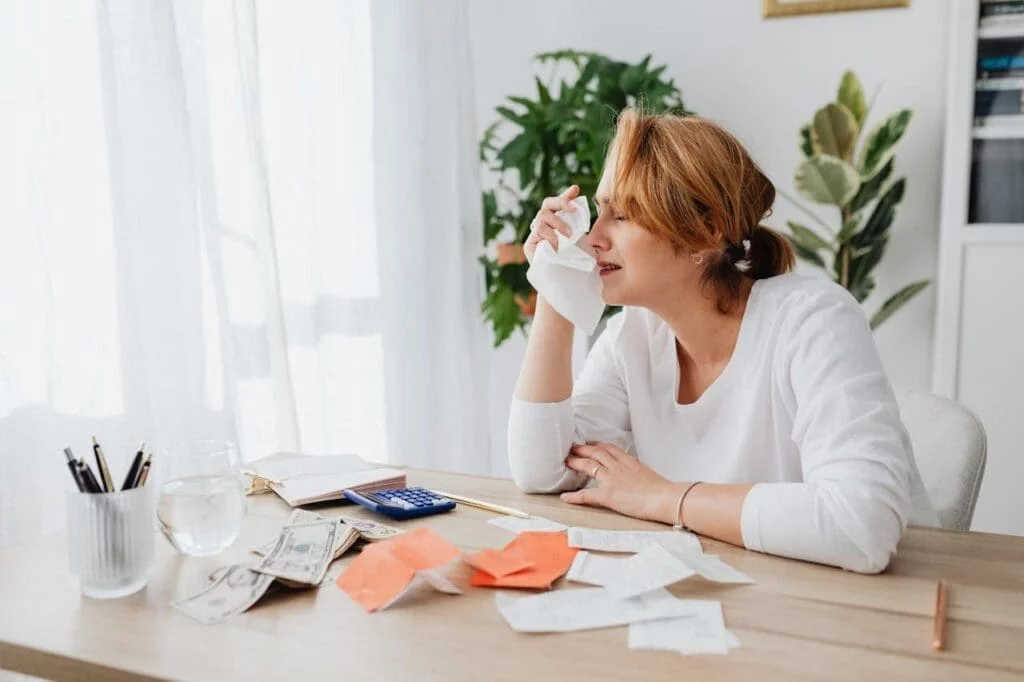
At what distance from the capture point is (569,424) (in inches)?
60.8

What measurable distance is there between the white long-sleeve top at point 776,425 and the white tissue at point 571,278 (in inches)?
5.8

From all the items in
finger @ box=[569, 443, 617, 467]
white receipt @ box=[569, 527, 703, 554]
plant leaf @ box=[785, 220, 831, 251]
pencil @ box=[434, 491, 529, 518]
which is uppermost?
plant leaf @ box=[785, 220, 831, 251]

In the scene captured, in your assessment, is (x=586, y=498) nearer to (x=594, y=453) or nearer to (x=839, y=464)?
(x=594, y=453)

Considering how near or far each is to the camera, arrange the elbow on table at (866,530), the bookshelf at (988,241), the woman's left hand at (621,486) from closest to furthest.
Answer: the elbow on table at (866,530) → the woman's left hand at (621,486) → the bookshelf at (988,241)

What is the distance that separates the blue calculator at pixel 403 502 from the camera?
1328 mm

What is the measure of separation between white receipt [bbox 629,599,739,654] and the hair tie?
730 millimetres

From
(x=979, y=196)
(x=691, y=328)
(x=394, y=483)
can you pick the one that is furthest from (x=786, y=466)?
(x=979, y=196)

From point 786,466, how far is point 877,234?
5.93ft

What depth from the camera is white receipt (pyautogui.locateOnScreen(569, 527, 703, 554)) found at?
117 cm

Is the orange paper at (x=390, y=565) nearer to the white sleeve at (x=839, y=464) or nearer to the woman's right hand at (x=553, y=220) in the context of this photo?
the white sleeve at (x=839, y=464)

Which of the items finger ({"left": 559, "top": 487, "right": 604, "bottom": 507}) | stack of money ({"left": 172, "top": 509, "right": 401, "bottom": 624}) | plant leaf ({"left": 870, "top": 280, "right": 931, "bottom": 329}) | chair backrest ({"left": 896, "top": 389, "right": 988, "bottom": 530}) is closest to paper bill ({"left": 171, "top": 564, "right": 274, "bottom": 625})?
stack of money ({"left": 172, "top": 509, "right": 401, "bottom": 624})

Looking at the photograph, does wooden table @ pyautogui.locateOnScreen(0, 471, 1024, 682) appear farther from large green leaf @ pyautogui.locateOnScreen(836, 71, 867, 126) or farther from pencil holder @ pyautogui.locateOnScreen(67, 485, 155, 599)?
large green leaf @ pyautogui.locateOnScreen(836, 71, 867, 126)

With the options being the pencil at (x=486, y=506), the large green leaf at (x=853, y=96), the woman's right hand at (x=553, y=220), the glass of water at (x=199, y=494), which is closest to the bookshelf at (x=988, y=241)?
the large green leaf at (x=853, y=96)

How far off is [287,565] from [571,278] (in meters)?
0.67
